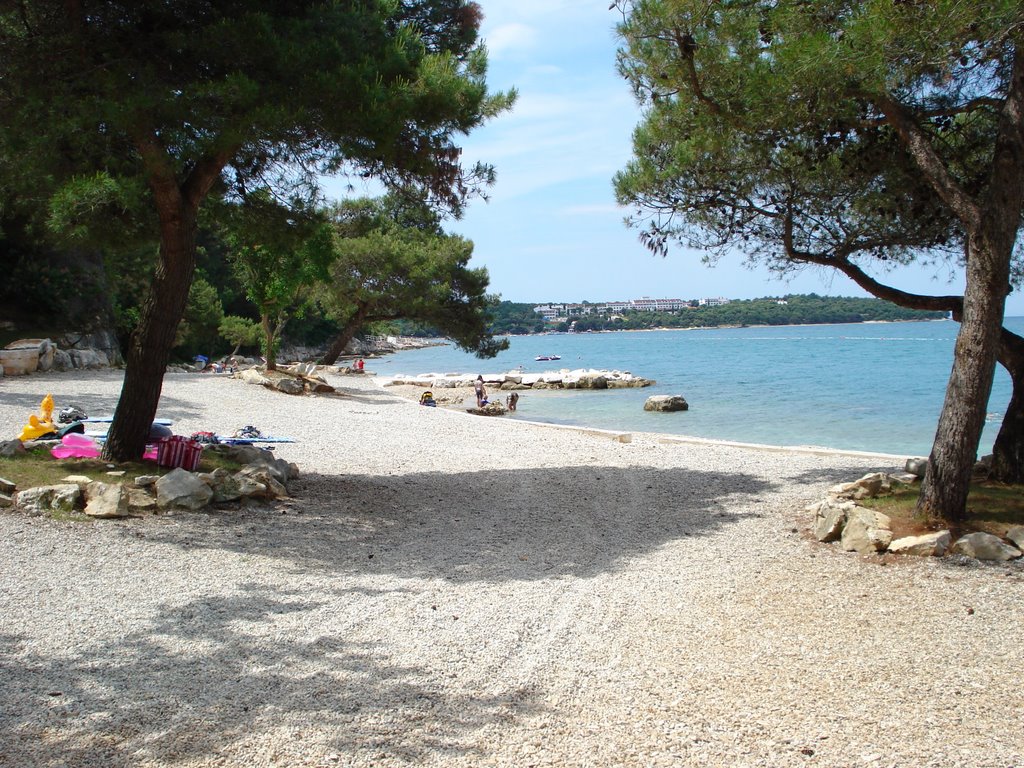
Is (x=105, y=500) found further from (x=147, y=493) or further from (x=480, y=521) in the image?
(x=480, y=521)

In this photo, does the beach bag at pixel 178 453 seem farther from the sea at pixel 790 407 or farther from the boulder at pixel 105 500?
the sea at pixel 790 407

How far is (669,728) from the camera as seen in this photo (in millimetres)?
3277

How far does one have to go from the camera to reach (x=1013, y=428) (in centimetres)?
729

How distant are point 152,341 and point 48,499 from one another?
1.73 metres

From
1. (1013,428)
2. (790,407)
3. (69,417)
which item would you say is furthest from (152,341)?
(790,407)

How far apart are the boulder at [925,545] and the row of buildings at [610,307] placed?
13038cm

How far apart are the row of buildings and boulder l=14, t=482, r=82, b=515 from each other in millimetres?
131059

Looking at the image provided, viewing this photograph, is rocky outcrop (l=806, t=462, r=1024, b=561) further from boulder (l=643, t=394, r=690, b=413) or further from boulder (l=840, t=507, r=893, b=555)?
boulder (l=643, t=394, r=690, b=413)

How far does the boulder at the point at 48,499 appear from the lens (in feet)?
21.4

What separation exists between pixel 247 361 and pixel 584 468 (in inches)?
1005

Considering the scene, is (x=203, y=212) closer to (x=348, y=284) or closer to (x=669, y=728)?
(x=669, y=728)

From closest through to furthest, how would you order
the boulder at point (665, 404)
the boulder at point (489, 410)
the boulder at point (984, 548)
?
1. the boulder at point (984, 548)
2. the boulder at point (489, 410)
3. the boulder at point (665, 404)

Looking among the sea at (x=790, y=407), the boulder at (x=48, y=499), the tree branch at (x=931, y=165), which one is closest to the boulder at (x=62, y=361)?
the sea at (x=790, y=407)

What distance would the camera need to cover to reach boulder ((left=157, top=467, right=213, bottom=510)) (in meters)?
6.88
